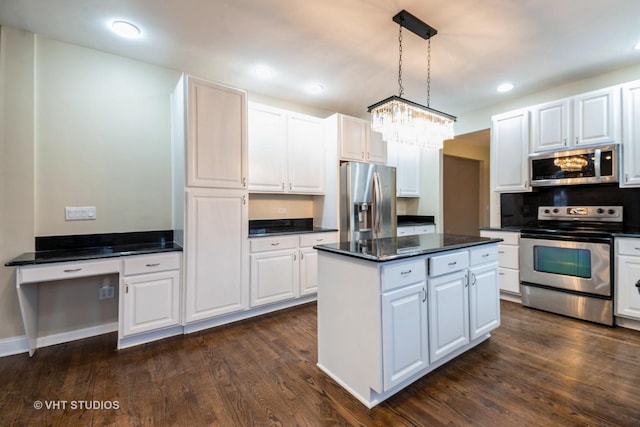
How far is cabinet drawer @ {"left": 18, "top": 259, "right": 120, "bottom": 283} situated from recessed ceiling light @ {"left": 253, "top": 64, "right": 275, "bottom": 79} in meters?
2.33

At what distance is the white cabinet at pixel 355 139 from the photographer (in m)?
3.82

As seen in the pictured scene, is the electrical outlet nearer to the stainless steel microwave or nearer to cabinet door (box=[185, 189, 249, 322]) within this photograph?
cabinet door (box=[185, 189, 249, 322])

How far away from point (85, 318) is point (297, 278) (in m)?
2.08

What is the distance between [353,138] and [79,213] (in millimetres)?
3172

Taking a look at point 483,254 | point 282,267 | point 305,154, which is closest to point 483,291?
point 483,254

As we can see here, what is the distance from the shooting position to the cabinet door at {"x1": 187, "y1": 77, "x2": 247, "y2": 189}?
108 inches

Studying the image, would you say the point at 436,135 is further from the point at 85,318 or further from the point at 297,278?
the point at 85,318

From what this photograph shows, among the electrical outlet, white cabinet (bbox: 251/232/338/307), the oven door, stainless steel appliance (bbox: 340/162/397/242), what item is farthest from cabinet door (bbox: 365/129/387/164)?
the electrical outlet

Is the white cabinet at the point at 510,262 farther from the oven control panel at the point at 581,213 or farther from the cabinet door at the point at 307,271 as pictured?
the cabinet door at the point at 307,271

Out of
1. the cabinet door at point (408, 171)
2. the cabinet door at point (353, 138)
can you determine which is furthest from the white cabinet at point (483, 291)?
the cabinet door at point (408, 171)

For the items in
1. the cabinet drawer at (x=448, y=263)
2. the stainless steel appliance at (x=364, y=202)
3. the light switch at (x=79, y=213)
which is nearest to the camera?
the cabinet drawer at (x=448, y=263)

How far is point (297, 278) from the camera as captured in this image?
3.43 meters

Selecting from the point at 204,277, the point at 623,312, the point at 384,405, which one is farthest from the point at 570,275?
the point at 204,277

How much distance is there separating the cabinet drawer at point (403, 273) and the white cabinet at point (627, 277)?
237 centimetres
